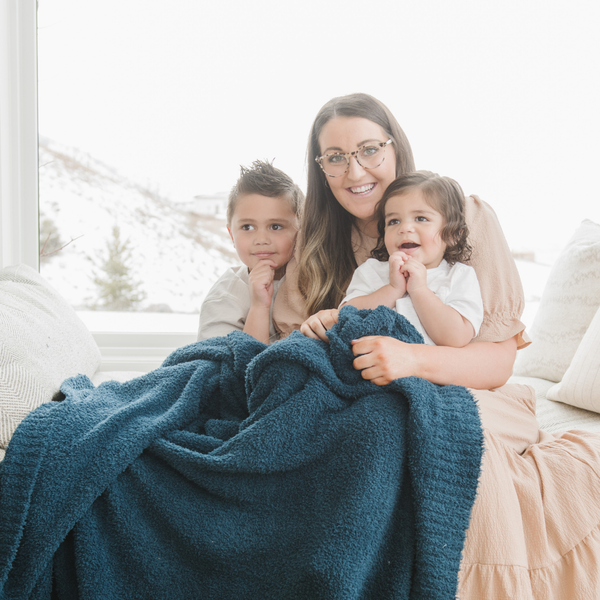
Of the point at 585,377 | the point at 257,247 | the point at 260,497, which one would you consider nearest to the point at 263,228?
the point at 257,247

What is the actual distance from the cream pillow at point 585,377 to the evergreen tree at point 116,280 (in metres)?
1.76

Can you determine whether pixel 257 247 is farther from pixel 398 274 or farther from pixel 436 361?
pixel 436 361

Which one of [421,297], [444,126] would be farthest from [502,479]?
[444,126]

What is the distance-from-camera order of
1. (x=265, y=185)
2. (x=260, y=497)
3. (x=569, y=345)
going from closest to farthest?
(x=260, y=497)
(x=265, y=185)
(x=569, y=345)

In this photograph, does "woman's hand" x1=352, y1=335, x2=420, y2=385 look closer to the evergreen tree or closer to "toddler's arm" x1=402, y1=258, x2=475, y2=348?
"toddler's arm" x1=402, y1=258, x2=475, y2=348

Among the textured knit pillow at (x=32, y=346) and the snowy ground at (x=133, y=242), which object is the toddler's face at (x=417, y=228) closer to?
the textured knit pillow at (x=32, y=346)

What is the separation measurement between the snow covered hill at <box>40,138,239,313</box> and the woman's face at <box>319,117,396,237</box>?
1067 millimetres

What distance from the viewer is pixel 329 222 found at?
1.58 metres

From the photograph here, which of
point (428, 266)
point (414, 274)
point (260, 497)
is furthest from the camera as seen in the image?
point (428, 266)

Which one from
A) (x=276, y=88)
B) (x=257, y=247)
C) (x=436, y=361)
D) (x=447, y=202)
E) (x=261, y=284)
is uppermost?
(x=276, y=88)

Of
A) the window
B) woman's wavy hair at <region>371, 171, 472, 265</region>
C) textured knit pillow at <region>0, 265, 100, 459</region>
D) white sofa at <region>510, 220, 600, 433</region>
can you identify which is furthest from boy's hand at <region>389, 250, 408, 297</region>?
the window

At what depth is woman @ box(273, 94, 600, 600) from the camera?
2.89ft

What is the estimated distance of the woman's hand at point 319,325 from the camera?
1145 mm

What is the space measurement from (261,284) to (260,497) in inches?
28.7
